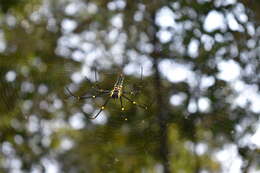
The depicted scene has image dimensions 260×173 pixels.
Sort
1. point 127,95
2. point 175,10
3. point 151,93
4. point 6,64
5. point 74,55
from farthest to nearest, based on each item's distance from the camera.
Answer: point 6,64, point 74,55, point 175,10, point 151,93, point 127,95

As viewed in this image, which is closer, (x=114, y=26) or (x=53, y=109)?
(x=114, y=26)

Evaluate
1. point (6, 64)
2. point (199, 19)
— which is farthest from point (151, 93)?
point (6, 64)

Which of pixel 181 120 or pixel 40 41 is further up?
pixel 40 41

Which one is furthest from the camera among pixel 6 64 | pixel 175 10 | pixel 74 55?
pixel 6 64

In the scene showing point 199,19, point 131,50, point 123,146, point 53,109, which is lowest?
point 123,146

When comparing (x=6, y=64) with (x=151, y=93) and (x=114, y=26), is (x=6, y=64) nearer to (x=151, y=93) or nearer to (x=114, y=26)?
(x=114, y=26)

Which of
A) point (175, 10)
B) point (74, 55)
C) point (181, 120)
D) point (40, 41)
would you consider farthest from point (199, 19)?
point (40, 41)
